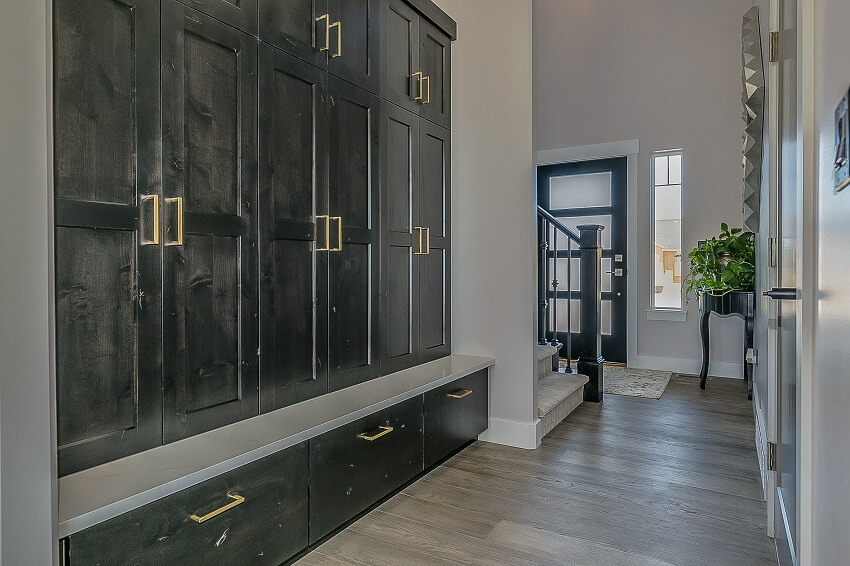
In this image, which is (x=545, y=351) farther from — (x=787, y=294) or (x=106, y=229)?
(x=106, y=229)

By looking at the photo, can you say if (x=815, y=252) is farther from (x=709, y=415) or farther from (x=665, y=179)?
(x=665, y=179)

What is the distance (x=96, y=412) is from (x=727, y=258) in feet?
14.1

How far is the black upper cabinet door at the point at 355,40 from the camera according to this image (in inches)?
91.1

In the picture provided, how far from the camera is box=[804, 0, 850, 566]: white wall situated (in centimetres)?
72

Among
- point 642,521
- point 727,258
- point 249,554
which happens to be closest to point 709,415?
point 727,258

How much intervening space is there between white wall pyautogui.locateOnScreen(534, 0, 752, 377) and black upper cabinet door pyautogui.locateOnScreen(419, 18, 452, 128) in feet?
9.16

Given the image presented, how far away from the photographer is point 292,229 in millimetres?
2088

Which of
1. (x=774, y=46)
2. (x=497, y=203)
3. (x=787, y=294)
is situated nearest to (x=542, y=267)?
(x=497, y=203)

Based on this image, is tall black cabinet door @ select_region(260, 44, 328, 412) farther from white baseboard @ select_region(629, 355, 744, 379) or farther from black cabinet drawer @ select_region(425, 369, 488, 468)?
white baseboard @ select_region(629, 355, 744, 379)

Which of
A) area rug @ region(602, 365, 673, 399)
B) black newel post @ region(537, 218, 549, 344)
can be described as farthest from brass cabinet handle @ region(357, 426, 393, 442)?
area rug @ region(602, 365, 673, 399)

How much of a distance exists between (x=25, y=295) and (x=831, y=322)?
1462mm

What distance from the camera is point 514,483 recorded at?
8.38 ft

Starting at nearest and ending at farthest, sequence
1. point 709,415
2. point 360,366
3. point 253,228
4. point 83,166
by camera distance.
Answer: point 83,166
point 253,228
point 360,366
point 709,415

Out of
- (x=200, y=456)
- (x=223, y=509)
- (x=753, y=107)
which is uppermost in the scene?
(x=753, y=107)
